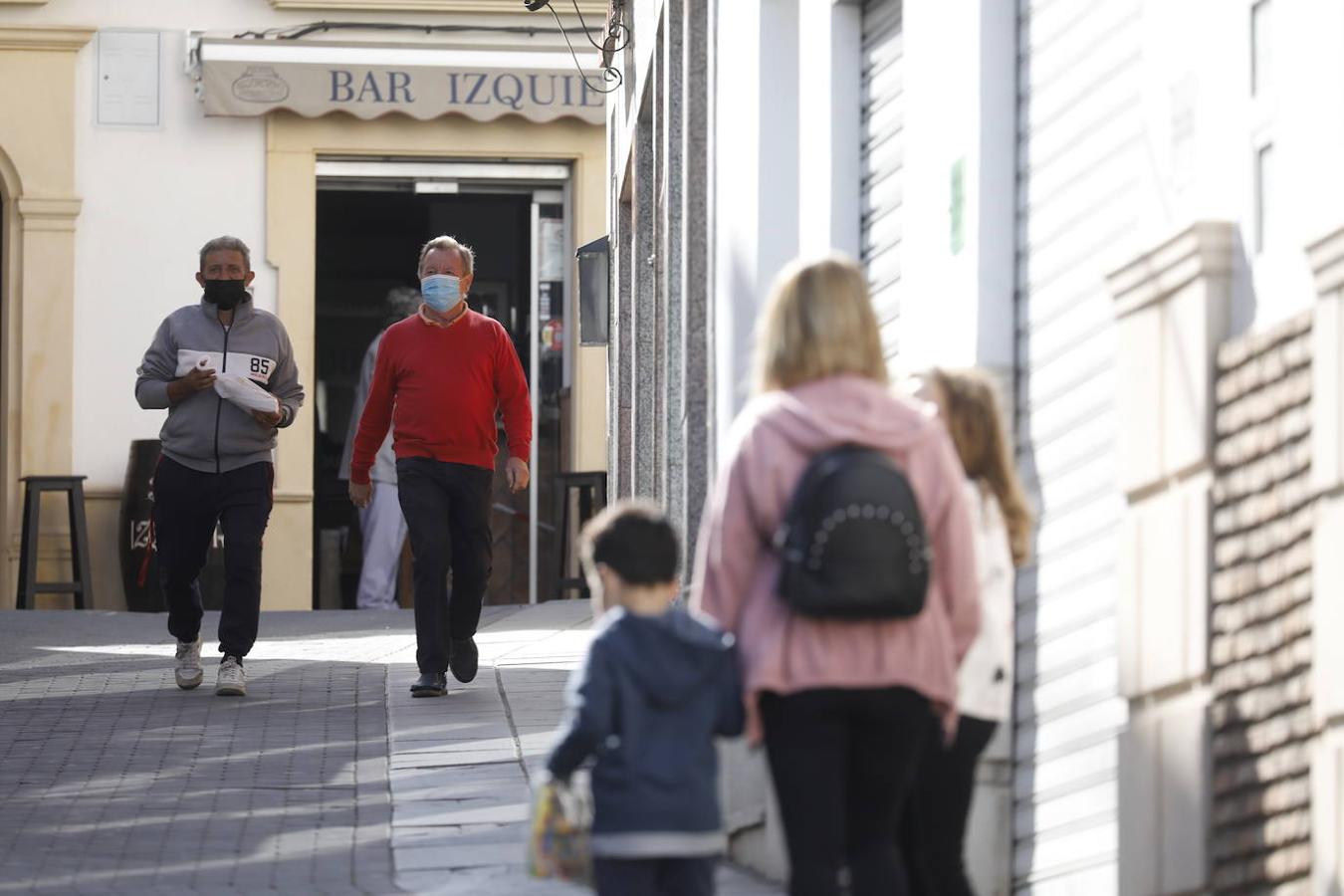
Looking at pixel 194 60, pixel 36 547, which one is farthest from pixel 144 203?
pixel 36 547

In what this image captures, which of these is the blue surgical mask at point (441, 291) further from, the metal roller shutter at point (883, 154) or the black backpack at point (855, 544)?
the black backpack at point (855, 544)

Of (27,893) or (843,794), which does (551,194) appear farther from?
(843,794)

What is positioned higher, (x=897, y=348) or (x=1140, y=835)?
(x=897, y=348)

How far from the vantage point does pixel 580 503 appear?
685 inches

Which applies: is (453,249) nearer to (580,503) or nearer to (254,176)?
(580,503)

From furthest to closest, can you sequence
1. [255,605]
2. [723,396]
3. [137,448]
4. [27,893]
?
[137,448]
[255,605]
[723,396]
[27,893]

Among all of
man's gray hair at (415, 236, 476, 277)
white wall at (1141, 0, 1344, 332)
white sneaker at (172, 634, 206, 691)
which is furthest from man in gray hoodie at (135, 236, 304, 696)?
white wall at (1141, 0, 1344, 332)

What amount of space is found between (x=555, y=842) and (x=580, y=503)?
13027 mm

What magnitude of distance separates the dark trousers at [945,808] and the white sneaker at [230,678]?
591cm

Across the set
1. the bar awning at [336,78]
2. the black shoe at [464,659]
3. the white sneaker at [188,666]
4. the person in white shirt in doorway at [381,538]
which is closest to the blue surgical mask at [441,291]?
the black shoe at [464,659]

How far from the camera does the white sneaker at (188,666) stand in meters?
10.6

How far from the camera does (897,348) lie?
708cm

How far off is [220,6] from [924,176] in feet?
41.3

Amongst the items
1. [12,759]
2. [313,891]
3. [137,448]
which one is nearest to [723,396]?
[313,891]
